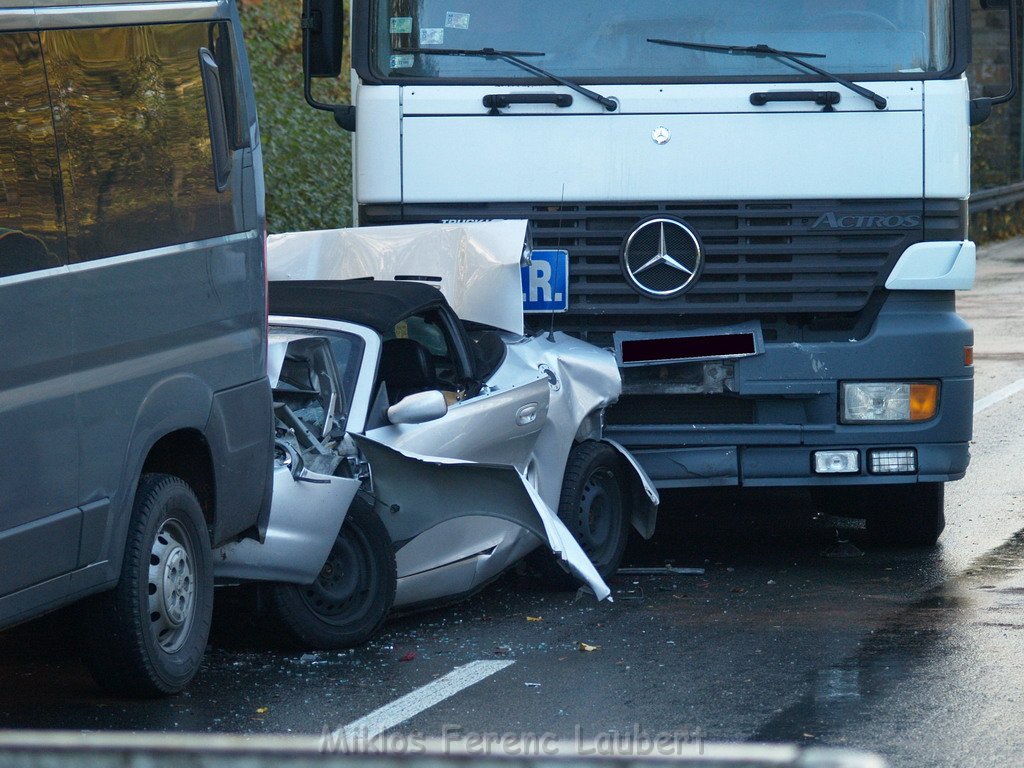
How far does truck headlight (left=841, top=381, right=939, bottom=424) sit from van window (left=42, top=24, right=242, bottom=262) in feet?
11.2

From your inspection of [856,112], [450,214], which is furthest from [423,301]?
[856,112]

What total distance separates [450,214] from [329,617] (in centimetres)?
254

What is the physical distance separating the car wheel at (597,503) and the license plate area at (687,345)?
49cm

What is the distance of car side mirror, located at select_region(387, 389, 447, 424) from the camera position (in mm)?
6781

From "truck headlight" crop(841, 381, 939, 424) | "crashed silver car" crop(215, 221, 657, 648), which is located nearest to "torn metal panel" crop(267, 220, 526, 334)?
"crashed silver car" crop(215, 221, 657, 648)

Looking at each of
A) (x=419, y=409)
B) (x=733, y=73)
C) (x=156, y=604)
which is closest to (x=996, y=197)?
(x=733, y=73)

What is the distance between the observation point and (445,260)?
824 centimetres

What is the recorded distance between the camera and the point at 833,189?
27.2 ft

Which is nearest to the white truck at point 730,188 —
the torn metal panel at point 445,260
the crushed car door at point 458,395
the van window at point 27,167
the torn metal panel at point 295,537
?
the torn metal panel at point 445,260

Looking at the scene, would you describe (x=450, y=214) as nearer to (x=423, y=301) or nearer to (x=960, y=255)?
(x=423, y=301)

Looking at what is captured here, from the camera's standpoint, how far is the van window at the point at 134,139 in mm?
5305

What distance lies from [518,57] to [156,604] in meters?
3.58

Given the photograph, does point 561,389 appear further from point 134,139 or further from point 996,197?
point 996,197

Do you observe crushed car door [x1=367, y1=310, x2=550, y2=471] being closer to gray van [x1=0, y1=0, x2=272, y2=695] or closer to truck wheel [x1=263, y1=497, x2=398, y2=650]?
truck wheel [x1=263, y1=497, x2=398, y2=650]
